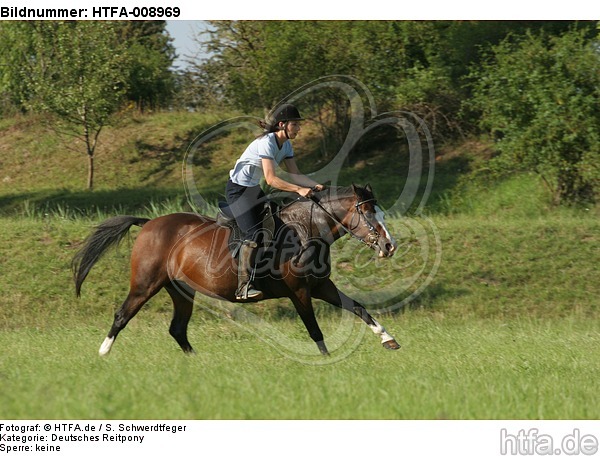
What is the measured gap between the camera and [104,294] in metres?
16.8

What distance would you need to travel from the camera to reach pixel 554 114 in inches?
890

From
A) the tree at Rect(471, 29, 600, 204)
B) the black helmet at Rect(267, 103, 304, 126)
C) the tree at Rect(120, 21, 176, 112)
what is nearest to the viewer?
the black helmet at Rect(267, 103, 304, 126)

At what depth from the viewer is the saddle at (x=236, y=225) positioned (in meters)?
10.0

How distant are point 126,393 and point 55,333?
588 cm

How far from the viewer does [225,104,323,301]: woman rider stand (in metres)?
9.67

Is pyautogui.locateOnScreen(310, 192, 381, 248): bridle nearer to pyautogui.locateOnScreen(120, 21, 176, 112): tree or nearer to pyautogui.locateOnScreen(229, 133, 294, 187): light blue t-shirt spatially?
pyautogui.locateOnScreen(229, 133, 294, 187): light blue t-shirt

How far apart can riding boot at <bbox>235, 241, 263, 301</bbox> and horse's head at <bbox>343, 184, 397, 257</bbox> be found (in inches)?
45.7

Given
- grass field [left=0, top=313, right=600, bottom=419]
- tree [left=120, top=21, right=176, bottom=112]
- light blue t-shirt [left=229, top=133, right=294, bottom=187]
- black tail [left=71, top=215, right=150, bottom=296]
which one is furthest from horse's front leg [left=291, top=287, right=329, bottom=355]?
tree [left=120, top=21, right=176, bottom=112]

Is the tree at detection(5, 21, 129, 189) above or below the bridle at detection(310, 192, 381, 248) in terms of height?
below

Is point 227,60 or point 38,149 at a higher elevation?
point 227,60

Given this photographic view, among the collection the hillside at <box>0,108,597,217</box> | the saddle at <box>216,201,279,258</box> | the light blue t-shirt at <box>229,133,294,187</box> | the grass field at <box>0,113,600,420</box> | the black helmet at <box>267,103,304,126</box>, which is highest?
the black helmet at <box>267,103,304,126</box>
